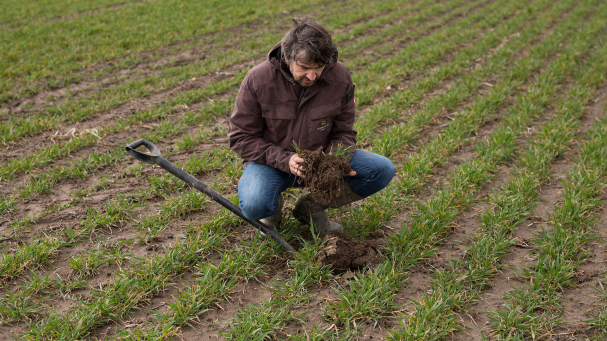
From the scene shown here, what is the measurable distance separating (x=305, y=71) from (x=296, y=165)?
1.91ft

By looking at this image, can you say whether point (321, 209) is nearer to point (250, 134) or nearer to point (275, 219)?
point (275, 219)

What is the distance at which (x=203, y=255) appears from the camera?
3.12 metres

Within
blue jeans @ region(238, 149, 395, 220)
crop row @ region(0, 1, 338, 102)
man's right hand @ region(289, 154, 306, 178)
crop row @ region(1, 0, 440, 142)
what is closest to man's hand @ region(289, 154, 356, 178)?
man's right hand @ region(289, 154, 306, 178)

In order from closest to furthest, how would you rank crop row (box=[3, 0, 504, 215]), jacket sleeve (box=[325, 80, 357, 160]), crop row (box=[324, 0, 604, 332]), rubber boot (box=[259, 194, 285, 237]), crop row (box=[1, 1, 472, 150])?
crop row (box=[324, 0, 604, 332]) → jacket sleeve (box=[325, 80, 357, 160]) → rubber boot (box=[259, 194, 285, 237]) → crop row (box=[1, 1, 472, 150]) → crop row (box=[3, 0, 504, 215])

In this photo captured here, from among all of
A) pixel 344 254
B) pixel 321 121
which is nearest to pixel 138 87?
pixel 321 121

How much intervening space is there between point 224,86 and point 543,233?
14.9ft

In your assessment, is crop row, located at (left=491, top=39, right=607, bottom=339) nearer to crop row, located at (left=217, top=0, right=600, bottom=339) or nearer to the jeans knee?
crop row, located at (left=217, top=0, right=600, bottom=339)

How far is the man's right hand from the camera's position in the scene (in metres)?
2.84

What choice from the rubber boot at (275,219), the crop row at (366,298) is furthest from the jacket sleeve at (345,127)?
the crop row at (366,298)

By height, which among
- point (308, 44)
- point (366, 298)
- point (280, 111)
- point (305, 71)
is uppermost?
point (308, 44)

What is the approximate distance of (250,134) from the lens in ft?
10.2

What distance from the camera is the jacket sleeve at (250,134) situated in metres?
3.00

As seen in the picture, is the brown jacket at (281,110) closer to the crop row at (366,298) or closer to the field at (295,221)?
the field at (295,221)

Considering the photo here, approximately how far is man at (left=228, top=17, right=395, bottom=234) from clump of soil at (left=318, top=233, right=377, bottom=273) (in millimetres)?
299
